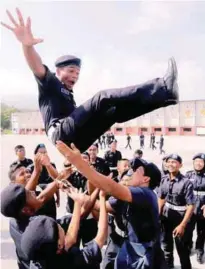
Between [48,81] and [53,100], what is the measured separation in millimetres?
160

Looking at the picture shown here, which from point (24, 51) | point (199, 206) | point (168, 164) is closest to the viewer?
point (24, 51)

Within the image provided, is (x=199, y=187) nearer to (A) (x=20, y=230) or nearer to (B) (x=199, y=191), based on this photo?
(B) (x=199, y=191)

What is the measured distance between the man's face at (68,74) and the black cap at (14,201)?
878mm

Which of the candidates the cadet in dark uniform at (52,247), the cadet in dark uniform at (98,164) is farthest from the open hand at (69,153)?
the cadet in dark uniform at (98,164)

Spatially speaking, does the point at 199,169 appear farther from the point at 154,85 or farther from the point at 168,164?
the point at 154,85

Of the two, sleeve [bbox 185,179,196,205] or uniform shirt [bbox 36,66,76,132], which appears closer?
uniform shirt [bbox 36,66,76,132]

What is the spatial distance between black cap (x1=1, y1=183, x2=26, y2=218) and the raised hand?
95cm

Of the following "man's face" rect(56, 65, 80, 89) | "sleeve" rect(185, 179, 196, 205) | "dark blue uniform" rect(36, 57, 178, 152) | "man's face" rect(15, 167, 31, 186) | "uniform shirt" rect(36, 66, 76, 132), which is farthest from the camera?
"sleeve" rect(185, 179, 196, 205)

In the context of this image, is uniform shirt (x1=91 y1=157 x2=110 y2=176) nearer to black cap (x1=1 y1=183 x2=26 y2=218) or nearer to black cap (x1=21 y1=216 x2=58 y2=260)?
black cap (x1=1 y1=183 x2=26 y2=218)

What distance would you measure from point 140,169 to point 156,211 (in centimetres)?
34

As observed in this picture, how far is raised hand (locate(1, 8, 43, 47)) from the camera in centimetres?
218

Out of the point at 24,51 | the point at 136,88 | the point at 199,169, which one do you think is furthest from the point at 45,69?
the point at 199,169

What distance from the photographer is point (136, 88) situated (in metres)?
2.35

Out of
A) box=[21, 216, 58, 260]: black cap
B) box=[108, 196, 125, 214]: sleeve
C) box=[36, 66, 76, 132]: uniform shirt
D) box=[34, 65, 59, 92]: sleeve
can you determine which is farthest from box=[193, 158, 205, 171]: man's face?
box=[21, 216, 58, 260]: black cap
